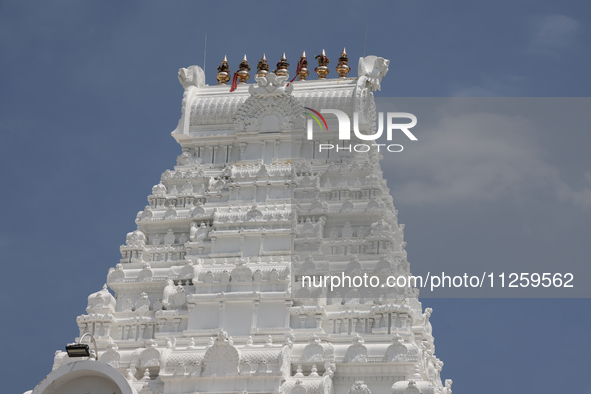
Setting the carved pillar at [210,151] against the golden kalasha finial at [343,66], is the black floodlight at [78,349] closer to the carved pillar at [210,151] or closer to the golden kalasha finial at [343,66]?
the carved pillar at [210,151]

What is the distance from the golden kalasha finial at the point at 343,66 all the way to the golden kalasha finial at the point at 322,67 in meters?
1.10

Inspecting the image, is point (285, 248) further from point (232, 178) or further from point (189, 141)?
point (189, 141)

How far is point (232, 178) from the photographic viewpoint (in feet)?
204

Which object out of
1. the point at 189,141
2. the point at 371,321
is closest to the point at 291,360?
the point at 371,321

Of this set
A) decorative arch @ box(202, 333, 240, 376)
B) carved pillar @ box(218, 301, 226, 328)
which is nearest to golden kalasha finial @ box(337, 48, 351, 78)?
carved pillar @ box(218, 301, 226, 328)

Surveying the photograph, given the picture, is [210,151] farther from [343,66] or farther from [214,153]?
[343,66]

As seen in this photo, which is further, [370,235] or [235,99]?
[235,99]

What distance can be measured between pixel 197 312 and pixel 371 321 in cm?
922

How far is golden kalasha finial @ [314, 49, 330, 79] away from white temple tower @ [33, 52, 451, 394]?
1.14 metres

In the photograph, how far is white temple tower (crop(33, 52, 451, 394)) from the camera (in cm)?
5194

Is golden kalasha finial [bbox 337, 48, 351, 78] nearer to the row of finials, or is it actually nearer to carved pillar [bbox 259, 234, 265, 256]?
the row of finials

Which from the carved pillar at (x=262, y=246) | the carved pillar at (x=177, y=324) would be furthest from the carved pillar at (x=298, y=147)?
the carved pillar at (x=177, y=324)

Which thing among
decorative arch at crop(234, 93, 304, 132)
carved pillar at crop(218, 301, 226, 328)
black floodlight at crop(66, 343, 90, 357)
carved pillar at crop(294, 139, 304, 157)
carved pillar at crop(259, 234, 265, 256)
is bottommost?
black floodlight at crop(66, 343, 90, 357)

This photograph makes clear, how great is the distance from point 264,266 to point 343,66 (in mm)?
17286
